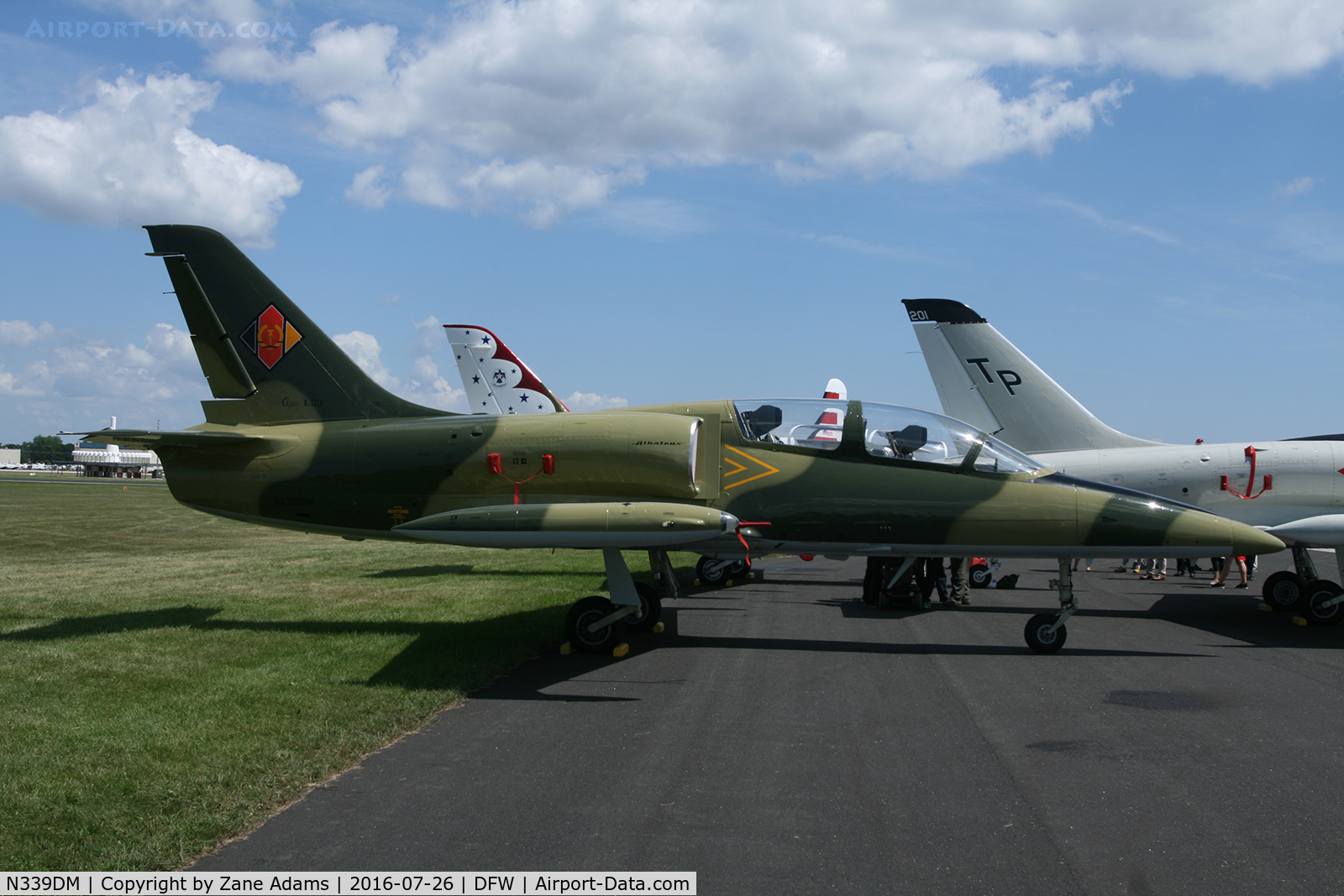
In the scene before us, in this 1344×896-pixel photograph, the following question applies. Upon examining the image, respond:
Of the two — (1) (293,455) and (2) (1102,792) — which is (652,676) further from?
(1) (293,455)

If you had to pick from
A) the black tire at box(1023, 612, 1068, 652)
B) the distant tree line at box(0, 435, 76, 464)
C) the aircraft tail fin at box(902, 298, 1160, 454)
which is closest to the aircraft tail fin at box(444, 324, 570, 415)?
the aircraft tail fin at box(902, 298, 1160, 454)

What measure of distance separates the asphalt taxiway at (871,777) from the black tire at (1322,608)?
2.80 m

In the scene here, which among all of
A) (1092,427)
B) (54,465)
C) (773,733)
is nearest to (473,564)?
(1092,427)

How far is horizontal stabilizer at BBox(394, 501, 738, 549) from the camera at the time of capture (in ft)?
28.4

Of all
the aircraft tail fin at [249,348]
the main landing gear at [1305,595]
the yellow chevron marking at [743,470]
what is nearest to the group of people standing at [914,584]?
the yellow chevron marking at [743,470]

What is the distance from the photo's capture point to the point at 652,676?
8352 millimetres

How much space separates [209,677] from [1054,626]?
8234 millimetres

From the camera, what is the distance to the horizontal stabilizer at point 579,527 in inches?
341

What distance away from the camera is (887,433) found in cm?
962

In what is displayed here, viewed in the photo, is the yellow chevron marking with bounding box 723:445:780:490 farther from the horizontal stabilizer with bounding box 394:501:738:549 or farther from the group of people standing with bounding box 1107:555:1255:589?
the group of people standing with bounding box 1107:555:1255:589

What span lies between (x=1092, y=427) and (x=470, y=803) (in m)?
13.2

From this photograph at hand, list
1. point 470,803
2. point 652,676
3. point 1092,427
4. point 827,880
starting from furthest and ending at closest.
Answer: point 1092,427, point 652,676, point 470,803, point 827,880

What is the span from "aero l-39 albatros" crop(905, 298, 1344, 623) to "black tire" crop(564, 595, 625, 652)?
8521 mm

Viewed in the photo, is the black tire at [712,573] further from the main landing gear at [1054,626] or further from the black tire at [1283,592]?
the black tire at [1283,592]
